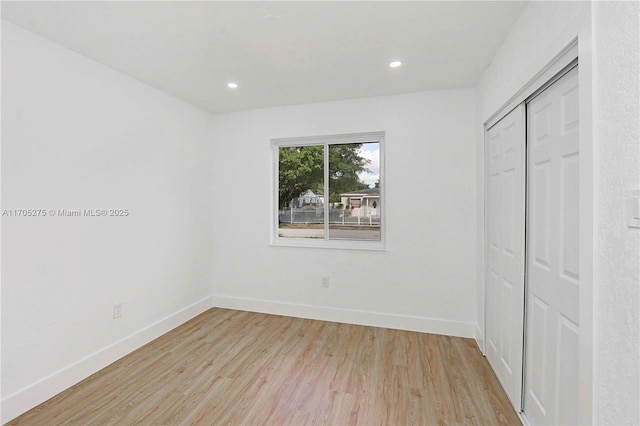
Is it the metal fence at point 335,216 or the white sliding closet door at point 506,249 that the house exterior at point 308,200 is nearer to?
the metal fence at point 335,216

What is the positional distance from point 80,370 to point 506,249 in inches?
132

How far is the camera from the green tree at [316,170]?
3467mm

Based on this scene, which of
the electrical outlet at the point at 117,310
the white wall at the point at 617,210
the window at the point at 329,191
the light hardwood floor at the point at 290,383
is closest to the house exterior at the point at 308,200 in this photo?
the window at the point at 329,191

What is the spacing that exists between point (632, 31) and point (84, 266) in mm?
3310

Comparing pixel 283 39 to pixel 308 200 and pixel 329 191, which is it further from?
pixel 308 200

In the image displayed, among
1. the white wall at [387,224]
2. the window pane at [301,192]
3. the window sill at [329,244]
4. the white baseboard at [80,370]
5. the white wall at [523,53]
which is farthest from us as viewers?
the window pane at [301,192]

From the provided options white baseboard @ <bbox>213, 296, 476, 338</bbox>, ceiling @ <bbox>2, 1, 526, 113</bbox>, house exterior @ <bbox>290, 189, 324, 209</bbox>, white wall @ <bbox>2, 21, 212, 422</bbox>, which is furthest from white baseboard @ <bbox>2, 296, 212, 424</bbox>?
ceiling @ <bbox>2, 1, 526, 113</bbox>

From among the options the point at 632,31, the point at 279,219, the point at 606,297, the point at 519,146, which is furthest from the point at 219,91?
the point at 606,297

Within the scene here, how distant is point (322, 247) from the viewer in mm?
3410

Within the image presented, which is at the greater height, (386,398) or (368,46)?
(368,46)

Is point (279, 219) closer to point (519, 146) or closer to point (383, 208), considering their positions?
point (383, 208)

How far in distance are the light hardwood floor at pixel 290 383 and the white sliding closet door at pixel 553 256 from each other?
0.47m

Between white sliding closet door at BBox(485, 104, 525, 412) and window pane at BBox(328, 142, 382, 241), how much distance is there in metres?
1.17

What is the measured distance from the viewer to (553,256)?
5.02 ft
